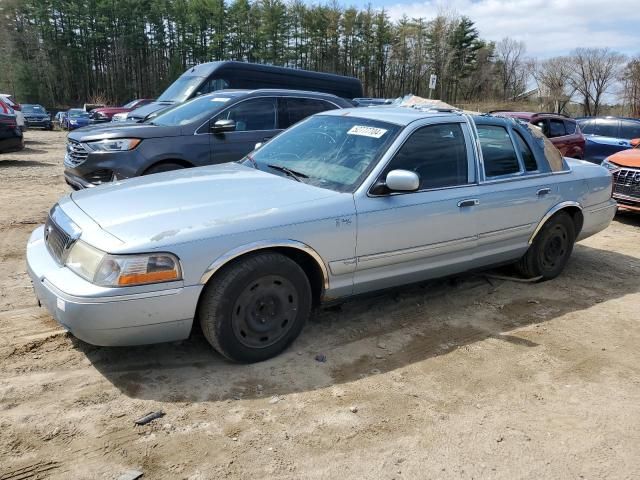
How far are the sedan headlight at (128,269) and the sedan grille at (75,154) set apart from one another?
4.05m

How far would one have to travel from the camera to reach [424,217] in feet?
13.4

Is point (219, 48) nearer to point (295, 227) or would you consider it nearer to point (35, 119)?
point (35, 119)

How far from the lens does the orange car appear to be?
337 inches

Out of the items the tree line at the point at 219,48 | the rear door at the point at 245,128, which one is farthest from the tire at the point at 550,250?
the tree line at the point at 219,48

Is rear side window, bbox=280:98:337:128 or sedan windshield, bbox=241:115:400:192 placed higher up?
rear side window, bbox=280:98:337:128

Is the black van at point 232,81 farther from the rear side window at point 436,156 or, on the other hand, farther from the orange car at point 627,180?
the rear side window at point 436,156

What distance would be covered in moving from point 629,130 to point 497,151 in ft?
32.7

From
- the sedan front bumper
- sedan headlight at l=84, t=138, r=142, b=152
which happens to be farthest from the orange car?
the sedan front bumper

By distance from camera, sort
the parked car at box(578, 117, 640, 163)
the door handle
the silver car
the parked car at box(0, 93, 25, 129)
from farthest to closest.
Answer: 1. the parked car at box(0, 93, 25, 129)
2. the parked car at box(578, 117, 640, 163)
3. the door handle
4. the silver car

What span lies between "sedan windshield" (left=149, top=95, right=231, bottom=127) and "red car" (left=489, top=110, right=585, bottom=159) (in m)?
7.19

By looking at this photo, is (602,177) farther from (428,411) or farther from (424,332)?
(428,411)

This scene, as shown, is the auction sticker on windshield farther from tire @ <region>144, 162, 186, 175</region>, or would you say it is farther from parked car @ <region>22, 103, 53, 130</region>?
parked car @ <region>22, 103, 53, 130</region>

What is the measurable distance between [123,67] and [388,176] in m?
61.6

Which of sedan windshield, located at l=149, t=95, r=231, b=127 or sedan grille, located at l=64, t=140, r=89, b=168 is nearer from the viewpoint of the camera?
sedan grille, located at l=64, t=140, r=89, b=168
